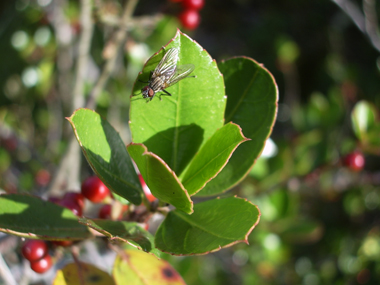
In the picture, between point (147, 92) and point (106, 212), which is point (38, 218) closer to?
point (106, 212)

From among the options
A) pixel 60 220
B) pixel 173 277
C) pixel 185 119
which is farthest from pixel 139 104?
pixel 173 277

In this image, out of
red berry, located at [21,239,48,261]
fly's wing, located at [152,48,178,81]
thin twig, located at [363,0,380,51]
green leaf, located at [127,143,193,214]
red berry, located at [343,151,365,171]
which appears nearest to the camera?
green leaf, located at [127,143,193,214]

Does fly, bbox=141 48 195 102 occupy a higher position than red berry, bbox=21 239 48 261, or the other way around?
fly, bbox=141 48 195 102

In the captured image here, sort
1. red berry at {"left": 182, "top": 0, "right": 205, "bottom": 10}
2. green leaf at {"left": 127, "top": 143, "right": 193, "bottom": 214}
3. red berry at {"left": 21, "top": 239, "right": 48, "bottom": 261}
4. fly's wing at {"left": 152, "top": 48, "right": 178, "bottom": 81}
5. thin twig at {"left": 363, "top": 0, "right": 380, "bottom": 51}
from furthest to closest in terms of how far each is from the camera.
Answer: thin twig at {"left": 363, "top": 0, "right": 380, "bottom": 51}
red berry at {"left": 182, "top": 0, "right": 205, "bottom": 10}
red berry at {"left": 21, "top": 239, "right": 48, "bottom": 261}
fly's wing at {"left": 152, "top": 48, "right": 178, "bottom": 81}
green leaf at {"left": 127, "top": 143, "right": 193, "bottom": 214}

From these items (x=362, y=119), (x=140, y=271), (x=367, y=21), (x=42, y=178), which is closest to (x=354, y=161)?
(x=362, y=119)

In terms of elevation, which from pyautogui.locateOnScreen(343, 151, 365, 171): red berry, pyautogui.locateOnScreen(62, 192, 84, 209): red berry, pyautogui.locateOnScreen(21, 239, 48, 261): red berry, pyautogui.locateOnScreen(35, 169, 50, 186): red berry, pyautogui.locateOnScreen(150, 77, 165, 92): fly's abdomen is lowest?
pyautogui.locateOnScreen(35, 169, 50, 186): red berry

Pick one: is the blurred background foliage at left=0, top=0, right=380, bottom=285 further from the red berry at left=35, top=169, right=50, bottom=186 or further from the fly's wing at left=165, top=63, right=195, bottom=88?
the fly's wing at left=165, top=63, right=195, bottom=88

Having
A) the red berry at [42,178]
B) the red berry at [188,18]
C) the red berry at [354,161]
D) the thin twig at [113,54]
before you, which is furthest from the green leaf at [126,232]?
the red berry at [42,178]

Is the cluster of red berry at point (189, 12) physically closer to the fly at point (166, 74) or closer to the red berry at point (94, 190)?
the fly at point (166, 74)

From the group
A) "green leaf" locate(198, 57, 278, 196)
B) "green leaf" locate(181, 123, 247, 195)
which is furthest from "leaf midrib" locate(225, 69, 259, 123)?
"green leaf" locate(181, 123, 247, 195)
